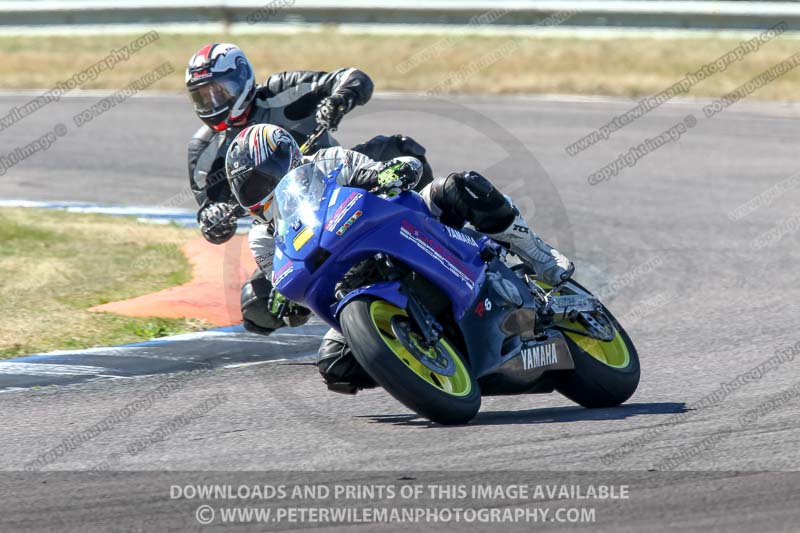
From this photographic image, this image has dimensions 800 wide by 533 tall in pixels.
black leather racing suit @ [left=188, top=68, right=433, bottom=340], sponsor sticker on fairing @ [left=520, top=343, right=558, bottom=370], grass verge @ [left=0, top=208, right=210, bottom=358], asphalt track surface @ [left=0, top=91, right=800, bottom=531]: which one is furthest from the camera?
grass verge @ [left=0, top=208, right=210, bottom=358]

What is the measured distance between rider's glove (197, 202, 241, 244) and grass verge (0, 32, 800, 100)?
40.6ft

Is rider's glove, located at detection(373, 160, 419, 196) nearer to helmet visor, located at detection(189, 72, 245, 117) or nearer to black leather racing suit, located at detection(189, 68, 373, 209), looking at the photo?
black leather racing suit, located at detection(189, 68, 373, 209)

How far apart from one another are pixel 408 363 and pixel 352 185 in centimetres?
94

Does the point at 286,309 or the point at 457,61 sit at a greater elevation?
the point at 286,309

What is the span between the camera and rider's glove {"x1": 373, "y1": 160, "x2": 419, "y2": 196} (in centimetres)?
563

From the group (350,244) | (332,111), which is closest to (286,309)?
(350,244)

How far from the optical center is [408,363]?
17.2 feet

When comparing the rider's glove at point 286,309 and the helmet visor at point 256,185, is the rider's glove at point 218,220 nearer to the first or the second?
the helmet visor at point 256,185

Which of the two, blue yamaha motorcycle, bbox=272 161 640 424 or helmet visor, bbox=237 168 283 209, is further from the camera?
helmet visor, bbox=237 168 283 209

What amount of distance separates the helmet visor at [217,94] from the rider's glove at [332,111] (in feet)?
1.95

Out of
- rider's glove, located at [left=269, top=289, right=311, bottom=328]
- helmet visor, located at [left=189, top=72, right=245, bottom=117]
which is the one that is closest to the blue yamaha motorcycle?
rider's glove, located at [left=269, top=289, right=311, bottom=328]

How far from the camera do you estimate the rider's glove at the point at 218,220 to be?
6410mm

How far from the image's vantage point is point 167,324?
Result: 815 cm

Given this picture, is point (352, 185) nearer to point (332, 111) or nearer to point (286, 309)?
point (286, 309)
